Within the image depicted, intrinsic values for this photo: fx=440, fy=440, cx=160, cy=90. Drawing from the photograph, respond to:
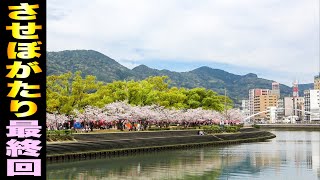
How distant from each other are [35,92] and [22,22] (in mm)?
2253

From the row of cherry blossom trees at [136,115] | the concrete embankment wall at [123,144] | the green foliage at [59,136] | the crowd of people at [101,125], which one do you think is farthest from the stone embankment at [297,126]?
the green foliage at [59,136]

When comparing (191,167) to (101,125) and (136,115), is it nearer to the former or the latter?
(101,125)

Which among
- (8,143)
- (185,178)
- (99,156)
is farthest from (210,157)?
(8,143)

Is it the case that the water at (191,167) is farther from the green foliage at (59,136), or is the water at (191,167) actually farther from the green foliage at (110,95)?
the green foliage at (110,95)

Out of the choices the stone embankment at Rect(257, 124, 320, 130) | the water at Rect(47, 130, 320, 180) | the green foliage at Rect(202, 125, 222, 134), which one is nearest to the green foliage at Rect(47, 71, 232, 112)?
the green foliage at Rect(202, 125, 222, 134)

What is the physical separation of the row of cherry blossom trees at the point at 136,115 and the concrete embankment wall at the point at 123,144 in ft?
16.7

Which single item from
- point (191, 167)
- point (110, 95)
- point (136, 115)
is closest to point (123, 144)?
point (191, 167)

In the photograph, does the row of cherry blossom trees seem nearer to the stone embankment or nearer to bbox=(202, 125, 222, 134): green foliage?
bbox=(202, 125, 222, 134): green foliage

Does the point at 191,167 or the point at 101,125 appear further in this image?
the point at 101,125

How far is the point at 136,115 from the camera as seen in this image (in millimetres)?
63312

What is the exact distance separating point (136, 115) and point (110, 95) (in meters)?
8.74

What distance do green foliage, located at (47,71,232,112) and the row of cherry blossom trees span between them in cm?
146

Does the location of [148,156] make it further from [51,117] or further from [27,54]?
[27,54]

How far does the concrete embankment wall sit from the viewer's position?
41219 millimetres
